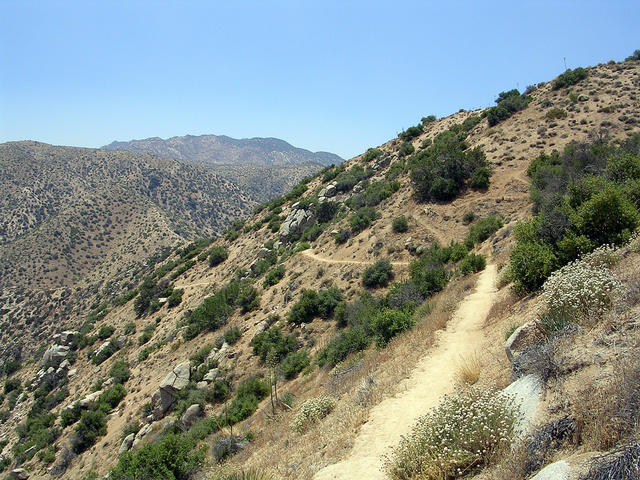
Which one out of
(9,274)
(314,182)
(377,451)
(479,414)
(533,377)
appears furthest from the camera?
(9,274)

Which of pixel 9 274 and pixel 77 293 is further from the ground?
pixel 9 274

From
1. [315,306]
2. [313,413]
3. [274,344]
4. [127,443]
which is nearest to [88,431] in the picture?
[127,443]

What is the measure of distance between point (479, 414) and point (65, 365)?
43.7 meters

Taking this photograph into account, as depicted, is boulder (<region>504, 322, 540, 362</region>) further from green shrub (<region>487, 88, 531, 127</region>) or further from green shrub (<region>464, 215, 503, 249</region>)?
green shrub (<region>487, 88, 531, 127</region>)

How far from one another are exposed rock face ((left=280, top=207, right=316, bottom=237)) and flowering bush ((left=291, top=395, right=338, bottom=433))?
30240 mm

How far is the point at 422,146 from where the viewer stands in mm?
43719

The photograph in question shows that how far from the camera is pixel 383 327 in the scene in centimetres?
1472

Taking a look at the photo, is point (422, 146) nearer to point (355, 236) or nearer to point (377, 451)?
point (355, 236)

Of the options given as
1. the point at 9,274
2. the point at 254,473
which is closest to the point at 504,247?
the point at 254,473

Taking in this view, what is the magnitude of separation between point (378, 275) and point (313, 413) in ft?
46.1

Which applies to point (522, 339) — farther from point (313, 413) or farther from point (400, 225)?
point (400, 225)

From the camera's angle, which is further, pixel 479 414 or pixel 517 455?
pixel 479 414

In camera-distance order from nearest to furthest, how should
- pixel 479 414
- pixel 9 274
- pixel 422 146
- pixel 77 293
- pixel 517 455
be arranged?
pixel 517 455 < pixel 479 414 < pixel 422 146 < pixel 77 293 < pixel 9 274

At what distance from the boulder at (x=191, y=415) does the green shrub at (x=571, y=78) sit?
147 feet
